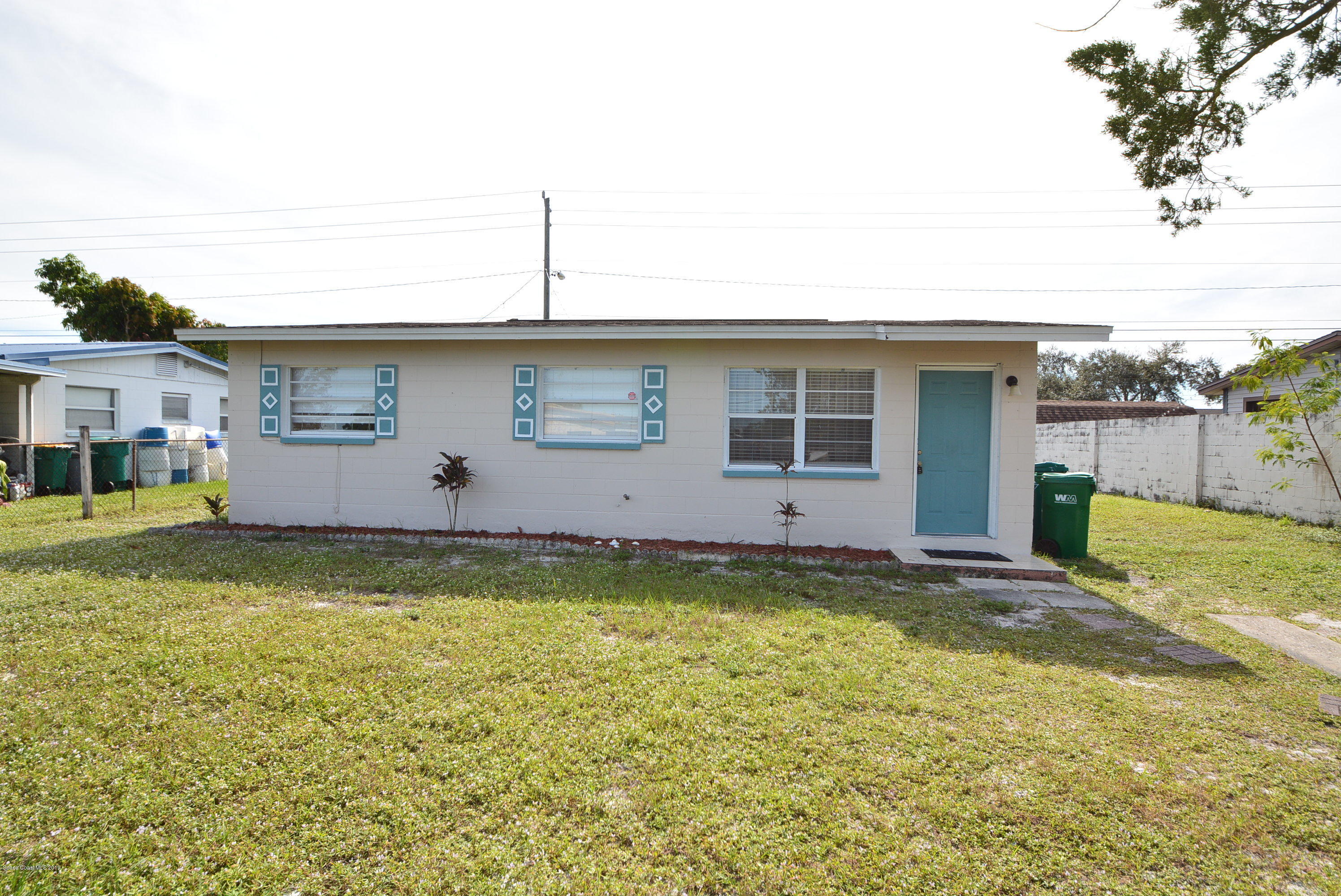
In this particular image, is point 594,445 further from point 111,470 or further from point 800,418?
point 111,470

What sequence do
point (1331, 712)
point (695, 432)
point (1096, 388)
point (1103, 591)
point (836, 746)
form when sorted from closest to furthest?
point (836, 746) < point (1331, 712) < point (1103, 591) < point (695, 432) < point (1096, 388)

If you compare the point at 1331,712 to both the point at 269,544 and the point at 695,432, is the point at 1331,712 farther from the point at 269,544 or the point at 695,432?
the point at 269,544

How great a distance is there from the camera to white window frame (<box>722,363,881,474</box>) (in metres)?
7.55

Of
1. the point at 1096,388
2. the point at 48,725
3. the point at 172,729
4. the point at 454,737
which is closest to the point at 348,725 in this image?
the point at 454,737

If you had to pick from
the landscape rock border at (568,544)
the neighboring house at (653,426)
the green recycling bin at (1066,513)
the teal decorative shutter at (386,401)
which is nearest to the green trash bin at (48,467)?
the landscape rock border at (568,544)

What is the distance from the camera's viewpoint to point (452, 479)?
25.8 ft

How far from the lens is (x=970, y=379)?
7562 millimetres

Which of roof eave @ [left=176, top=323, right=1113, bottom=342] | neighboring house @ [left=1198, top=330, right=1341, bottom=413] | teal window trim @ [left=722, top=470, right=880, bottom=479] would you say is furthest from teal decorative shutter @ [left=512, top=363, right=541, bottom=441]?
neighboring house @ [left=1198, top=330, right=1341, bottom=413]

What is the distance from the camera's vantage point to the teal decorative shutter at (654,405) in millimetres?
7824

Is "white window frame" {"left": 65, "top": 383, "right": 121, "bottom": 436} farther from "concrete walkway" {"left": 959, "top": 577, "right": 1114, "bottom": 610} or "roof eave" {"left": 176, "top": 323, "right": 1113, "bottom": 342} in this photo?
"concrete walkway" {"left": 959, "top": 577, "right": 1114, "bottom": 610}

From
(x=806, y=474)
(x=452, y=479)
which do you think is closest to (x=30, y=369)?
(x=452, y=479)

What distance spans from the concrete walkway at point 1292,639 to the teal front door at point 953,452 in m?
2.52

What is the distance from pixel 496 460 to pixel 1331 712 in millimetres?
7563

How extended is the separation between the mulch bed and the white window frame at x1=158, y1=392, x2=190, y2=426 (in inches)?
376
